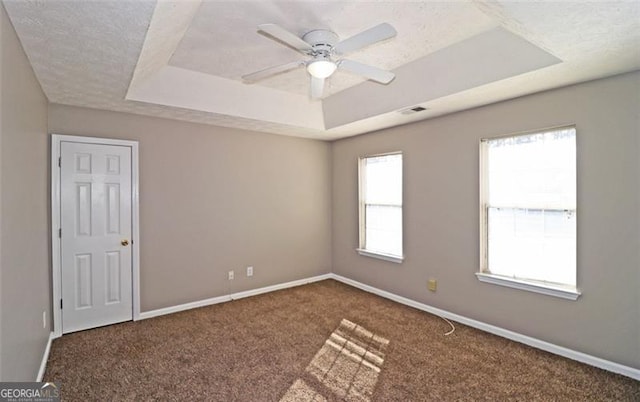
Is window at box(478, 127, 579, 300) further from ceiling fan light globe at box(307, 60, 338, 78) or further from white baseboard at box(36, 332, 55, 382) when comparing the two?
white baseboard at box(36, 332, 55, 382)

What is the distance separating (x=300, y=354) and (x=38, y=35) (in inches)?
116

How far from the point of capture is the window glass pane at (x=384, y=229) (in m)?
4.34

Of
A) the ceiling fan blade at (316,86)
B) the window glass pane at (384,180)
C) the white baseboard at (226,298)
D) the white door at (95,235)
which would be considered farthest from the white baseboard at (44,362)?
the window glass pane at (384,180)

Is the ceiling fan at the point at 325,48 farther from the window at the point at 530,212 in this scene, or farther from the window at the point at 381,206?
the window at the point at 381,206

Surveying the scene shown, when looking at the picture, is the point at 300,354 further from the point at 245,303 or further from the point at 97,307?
the point at 97,307

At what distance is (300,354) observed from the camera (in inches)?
111

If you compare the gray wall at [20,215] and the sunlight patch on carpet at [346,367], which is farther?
the sunlight patch on carpet at [346,367]

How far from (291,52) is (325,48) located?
741 mm

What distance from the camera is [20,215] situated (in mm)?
1960

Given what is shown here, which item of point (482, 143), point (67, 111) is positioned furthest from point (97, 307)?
point (482, 143)

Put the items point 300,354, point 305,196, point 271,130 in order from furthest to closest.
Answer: point 305,196, point 271,130, point 300,354

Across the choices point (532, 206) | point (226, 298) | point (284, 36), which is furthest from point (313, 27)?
point (226, 298)

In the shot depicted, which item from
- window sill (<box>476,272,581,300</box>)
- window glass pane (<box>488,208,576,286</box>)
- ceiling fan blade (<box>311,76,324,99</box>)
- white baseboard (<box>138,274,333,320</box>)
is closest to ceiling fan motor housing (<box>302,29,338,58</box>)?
ceiling fan blade (<box>311,76,324,99</box>)

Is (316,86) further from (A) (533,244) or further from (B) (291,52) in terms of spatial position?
(A) (533,244)
